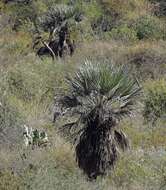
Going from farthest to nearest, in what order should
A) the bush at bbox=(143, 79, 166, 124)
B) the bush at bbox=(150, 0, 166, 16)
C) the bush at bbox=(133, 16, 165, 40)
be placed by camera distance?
1. the bush at bbox=(150, 0, 166, 16)
2. the bush at bbox=(133, 16, 165, 40)
3. the bush at bbox=(143, 79, 166, 124)

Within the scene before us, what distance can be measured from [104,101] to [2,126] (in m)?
3.61

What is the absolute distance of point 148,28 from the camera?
3488 cm

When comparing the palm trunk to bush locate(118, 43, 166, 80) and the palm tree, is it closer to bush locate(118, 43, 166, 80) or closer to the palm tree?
the palm tree

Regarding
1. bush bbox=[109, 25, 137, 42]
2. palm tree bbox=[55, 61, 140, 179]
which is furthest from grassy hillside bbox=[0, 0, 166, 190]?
palm tree bbox=[55, 61, 140, 179]

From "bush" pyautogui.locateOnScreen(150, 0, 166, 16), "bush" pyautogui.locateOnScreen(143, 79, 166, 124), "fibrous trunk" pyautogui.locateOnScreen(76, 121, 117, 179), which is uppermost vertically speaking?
"fibrous trunk" pyautogui.locateOnScreen(76, 121, 117, 179)

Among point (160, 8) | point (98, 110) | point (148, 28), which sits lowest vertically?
point (160, 8)

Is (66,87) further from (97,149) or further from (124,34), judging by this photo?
(124,34)

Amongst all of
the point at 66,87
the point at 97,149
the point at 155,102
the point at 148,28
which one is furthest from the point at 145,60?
the point at 97,149

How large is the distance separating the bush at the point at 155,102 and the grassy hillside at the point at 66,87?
3 centimetres

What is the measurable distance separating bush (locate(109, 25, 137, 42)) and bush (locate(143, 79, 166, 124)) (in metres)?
12.0

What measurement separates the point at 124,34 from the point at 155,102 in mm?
13475

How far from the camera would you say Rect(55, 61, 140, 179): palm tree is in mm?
13242

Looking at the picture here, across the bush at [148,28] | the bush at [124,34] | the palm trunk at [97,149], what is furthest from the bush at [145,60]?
the palm trunk at [97,149]

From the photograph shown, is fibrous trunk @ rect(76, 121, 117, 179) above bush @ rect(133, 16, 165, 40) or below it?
above
